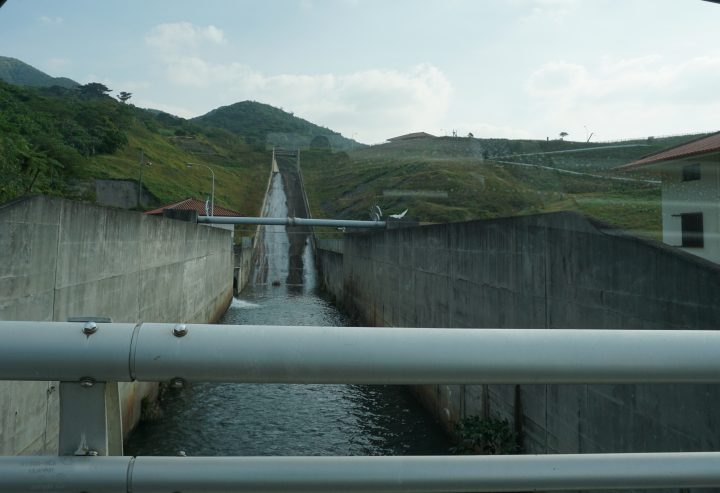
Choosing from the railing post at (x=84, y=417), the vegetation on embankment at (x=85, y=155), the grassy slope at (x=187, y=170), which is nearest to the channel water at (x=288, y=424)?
the vegetation on embankment at (x=85, y=155)

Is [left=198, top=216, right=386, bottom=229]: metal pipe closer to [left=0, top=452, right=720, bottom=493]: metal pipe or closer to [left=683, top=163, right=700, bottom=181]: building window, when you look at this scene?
[left=683, top=163, right=700, bottom=181]: building window

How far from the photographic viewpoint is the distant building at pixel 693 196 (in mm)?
4512

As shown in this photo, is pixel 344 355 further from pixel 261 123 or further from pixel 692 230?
pixel 261 123

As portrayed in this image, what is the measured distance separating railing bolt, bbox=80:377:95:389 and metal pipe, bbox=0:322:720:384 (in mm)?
16

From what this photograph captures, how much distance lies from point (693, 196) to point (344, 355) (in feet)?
16.1

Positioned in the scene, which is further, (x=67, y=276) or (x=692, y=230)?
(x=67, y=276)

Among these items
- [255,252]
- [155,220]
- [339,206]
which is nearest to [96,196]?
[155,220]

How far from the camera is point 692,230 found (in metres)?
4.68

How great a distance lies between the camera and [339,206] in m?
46.0

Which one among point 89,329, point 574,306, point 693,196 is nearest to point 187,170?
point 574,306

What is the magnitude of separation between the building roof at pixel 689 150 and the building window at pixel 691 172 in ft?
0.34

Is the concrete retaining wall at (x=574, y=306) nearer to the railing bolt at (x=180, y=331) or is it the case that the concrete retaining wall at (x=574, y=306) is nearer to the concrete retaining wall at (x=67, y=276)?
the railing bolt at (x=180, y=331)

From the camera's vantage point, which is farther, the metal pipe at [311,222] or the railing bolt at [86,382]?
the metal pipe at [311,222]

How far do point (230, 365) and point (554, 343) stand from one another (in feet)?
2.42
